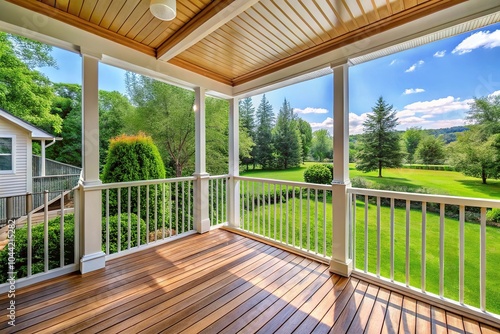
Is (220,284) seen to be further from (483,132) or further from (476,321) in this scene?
(483,132)

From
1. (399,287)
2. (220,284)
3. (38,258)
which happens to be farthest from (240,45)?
(38,258)

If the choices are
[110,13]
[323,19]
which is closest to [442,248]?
[323,19]

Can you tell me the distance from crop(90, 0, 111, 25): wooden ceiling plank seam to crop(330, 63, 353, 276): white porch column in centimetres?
241

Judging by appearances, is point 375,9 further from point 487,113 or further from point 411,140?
point 411,140

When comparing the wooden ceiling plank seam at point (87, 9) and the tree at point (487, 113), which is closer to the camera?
the wooden ceiling plank seam at point (87, 9)

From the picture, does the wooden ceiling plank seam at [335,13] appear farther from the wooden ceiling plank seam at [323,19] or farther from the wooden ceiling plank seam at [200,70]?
the wooden ceiling plank seam at [200,70]

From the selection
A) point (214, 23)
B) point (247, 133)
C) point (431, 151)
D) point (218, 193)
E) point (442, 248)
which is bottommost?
point (442, 248)

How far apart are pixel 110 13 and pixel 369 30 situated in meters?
2.59

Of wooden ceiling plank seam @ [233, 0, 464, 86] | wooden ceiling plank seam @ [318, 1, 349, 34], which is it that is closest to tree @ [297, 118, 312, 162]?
wooden ceiling plank seam @ [233, 0, 464, 86]

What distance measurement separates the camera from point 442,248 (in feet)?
6.07

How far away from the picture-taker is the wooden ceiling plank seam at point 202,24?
69.4 inches

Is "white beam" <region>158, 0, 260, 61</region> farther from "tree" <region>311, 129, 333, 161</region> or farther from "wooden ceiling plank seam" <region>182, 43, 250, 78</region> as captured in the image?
"tree" <region>311, 129, 333, 161</region>

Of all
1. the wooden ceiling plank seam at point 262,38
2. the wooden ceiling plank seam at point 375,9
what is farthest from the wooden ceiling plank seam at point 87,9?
the wooden ceiling plank seam at point 375,9

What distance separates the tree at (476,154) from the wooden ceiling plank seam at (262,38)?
2266 mm
